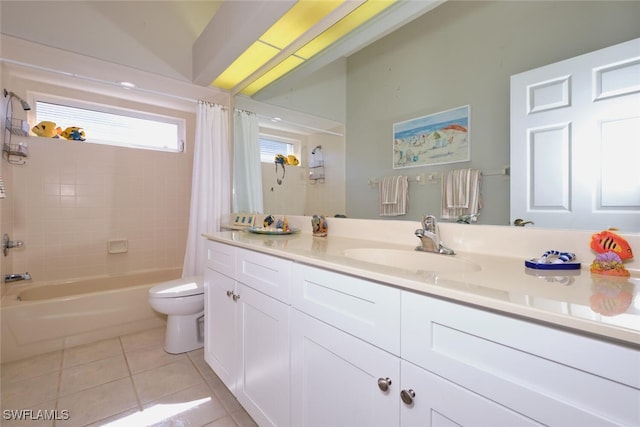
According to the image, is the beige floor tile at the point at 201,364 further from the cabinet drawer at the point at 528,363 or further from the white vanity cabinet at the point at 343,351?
the cabinet drawer at the point at 528,363

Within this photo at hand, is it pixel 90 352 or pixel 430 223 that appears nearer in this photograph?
pixel 430 223

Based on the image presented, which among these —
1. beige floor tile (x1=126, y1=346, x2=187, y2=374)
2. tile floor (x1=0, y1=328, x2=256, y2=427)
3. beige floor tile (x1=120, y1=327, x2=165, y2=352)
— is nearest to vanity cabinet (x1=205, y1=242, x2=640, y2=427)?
tile floor (x1=0, y1=328, x2=256, y2=427)

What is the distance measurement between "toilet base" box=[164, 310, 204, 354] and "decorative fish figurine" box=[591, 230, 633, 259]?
219 centimetres

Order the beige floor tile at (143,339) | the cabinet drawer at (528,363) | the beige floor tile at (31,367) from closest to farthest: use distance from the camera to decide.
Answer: the cabinet drawer at (528,363) < the beige floor tile at (31,367) < the beige floor tile at (143,339)

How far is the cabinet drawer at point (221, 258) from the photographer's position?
1416 millimetres

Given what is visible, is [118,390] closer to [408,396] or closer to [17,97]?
[408,396]

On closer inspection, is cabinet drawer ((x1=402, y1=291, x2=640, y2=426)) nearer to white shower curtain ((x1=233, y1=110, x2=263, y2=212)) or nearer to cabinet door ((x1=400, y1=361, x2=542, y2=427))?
cabinet door ((x1=400, y1=361, x2=542, y2=427))

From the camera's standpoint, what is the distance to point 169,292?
192cm

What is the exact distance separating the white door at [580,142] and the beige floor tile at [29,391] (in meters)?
2.43

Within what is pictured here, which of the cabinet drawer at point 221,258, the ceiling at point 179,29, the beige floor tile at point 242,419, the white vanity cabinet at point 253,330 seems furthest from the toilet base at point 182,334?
the ceiling at point 179,29

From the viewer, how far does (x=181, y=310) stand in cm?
194

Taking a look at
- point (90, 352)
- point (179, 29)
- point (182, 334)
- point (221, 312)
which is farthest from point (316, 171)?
point (90, 352)

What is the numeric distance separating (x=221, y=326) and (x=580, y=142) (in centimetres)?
171

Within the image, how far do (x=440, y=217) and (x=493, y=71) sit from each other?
63 cm
